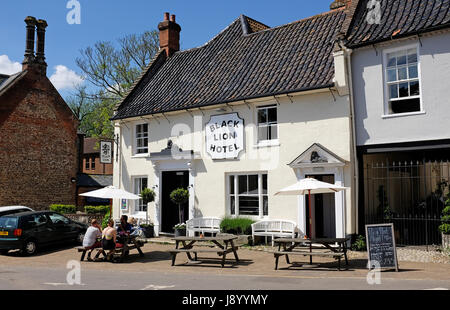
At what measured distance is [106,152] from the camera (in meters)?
21.0

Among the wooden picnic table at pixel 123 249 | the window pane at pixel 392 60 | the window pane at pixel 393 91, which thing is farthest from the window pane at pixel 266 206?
the window pane at pixel 392 60

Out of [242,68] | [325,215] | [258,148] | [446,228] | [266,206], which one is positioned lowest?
[446,228]

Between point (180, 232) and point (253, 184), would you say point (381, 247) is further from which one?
point (180, 232)

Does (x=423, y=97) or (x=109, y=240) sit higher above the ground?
(x=423, y=97)

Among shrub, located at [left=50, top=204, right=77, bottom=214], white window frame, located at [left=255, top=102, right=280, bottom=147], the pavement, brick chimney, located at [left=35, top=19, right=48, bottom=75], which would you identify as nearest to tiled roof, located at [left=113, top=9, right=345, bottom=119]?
white window frame, located at [left=255, top=102, right=280, bottom=147]

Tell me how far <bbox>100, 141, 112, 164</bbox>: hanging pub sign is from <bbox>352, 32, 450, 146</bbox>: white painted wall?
39.2ft

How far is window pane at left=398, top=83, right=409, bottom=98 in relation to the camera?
531 inches

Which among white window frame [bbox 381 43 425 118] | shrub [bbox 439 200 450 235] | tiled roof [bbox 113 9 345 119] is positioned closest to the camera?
shrub [bbox 439 200 450 235]

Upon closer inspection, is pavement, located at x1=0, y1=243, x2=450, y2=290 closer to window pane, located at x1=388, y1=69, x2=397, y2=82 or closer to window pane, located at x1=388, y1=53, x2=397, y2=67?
window pane, located at x1=388, y1=69, x2=397, y2=82

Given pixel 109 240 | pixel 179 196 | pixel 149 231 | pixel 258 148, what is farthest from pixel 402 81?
pixel 149 231

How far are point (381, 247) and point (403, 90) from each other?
5.37 metres
